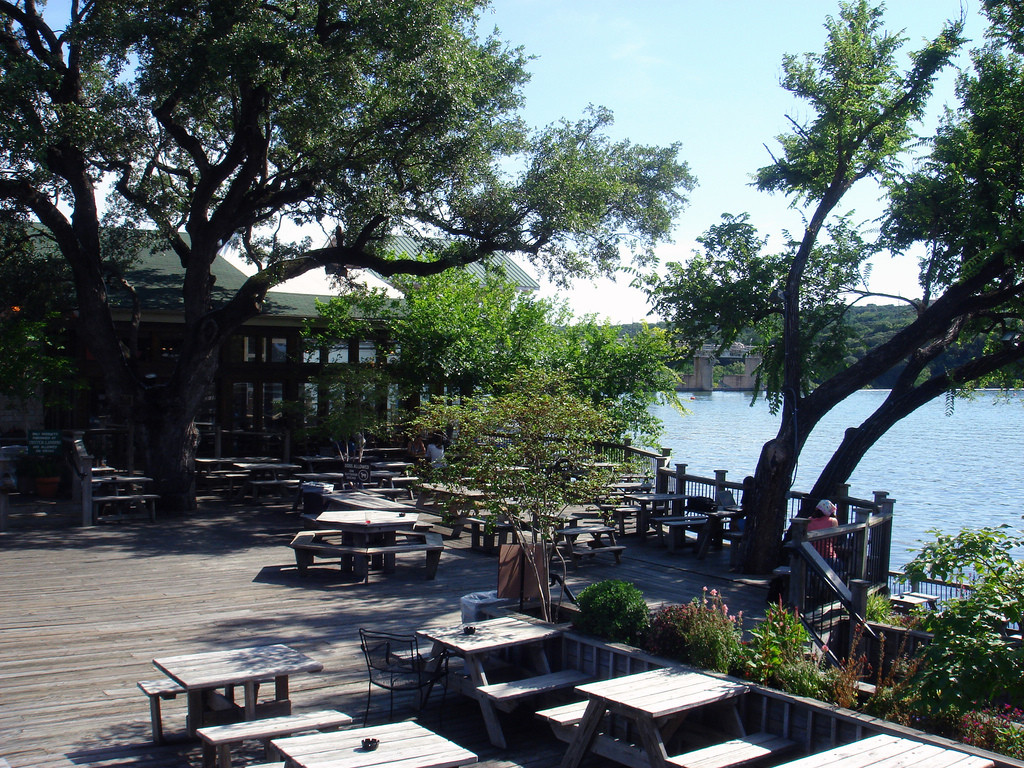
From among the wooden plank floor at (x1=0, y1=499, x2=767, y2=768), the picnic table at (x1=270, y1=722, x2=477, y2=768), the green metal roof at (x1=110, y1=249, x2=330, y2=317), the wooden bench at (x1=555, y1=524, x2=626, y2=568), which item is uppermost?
the green metal roof at (x1=110, y1=249, x2=330, y2=317)

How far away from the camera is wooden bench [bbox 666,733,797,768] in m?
4.91

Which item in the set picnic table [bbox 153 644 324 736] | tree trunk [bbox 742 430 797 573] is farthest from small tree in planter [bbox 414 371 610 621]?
tree trunk [bbox 742 430 797 573]

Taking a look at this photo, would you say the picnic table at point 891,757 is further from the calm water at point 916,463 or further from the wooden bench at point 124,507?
the wooden bench at point 124,507

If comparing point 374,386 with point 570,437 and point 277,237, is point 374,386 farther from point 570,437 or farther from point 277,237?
point 570,437

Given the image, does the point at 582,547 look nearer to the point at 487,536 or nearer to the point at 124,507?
the point at 487,536

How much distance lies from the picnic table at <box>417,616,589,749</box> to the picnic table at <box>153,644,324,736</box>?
42.0 inches

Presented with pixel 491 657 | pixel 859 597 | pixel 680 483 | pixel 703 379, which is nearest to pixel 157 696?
pixel 491 657

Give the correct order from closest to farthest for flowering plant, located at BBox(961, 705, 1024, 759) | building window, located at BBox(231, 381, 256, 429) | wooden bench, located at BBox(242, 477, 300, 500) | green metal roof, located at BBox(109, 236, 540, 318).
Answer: flowering plant, located at BBox(961, 705, 1024, 759), wooden bench, located at BBox(242, 477, 300, 500), green metal roof, located at BBox(109, 236, 540, 318), building window, located at BBox(231, 381, 256, 429)

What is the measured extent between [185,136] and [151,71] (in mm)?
1738

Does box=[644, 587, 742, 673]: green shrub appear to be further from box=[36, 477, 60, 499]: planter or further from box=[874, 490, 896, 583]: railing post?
box=[36, 477, 60, 499]: planter

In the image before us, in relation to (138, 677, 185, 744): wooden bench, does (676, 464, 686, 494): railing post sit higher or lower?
higher

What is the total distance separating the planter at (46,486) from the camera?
1662 cm

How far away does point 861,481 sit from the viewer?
37.4m

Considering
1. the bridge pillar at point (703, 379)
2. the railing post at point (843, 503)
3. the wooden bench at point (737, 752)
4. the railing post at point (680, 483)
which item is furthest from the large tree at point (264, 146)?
the bridge pillar at point (703, 379)
